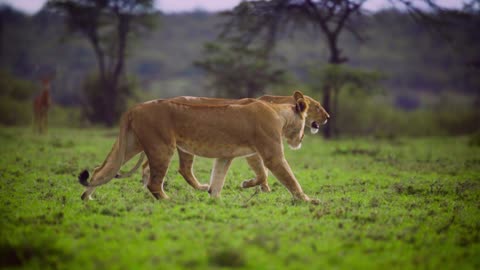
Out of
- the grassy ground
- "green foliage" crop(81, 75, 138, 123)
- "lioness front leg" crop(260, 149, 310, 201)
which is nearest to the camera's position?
the grassy ground

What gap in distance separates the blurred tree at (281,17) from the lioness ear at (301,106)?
39.3 ft

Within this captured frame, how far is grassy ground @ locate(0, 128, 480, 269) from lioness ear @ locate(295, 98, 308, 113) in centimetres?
135

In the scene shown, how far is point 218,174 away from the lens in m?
8.60

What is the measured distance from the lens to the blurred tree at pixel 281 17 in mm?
21200

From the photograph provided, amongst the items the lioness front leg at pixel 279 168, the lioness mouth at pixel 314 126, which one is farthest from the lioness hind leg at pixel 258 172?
the lioness mouth at pixel 314 126

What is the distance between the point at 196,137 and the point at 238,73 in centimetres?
2167

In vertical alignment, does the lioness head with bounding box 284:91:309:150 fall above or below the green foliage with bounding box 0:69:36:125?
above

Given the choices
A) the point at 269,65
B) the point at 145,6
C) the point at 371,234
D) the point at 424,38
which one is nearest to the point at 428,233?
the point at 371,234

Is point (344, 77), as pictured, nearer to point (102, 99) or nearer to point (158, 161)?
point (102, 99)

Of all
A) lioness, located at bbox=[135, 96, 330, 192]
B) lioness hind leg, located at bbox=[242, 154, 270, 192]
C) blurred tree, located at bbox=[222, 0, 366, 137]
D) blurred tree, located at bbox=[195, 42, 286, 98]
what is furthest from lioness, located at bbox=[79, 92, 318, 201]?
blurred tree, located at bbox=[195, 42, 286, 98]

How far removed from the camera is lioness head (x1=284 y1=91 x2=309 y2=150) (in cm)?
897

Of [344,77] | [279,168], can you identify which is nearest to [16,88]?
[344,77]

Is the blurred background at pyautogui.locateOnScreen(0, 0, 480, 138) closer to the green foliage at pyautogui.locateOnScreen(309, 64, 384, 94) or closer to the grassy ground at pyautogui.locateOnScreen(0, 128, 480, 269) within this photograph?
the green foliage at pyautogui.locateOnScreen(309, 64, 384, 94)

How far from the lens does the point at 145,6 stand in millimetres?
32906
